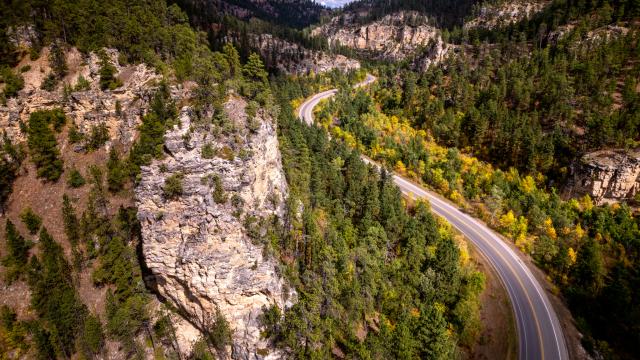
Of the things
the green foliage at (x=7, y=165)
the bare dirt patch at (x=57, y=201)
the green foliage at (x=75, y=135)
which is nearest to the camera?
the bare dirt patch at (x=57, y=201)

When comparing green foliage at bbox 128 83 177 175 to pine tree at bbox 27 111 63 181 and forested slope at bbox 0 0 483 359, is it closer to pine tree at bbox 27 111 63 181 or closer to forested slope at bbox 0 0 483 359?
forested slope at bbox 0 0 483 359

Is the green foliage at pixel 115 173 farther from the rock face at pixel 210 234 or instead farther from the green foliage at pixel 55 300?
the rock face at pixel 210 234

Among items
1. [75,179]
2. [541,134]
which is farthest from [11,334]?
[541,134]

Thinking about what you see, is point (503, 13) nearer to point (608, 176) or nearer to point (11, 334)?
point (608, 176)

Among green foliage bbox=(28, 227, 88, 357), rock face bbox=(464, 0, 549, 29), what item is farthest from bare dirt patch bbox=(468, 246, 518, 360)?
rock face bbox=(464, 0, 549, 29)

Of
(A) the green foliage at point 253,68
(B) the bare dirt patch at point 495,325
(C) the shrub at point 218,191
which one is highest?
(A) the green foliage at point 253,68

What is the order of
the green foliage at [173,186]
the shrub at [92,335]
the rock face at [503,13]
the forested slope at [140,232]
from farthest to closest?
the rock face at [503,13] < the forested slope at [140,232] < the shrub at [92,335] < the green foliage at [173,186]

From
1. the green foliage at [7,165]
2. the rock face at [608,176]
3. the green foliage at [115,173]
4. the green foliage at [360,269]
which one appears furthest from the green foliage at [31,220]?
the rock face at [608,176]
